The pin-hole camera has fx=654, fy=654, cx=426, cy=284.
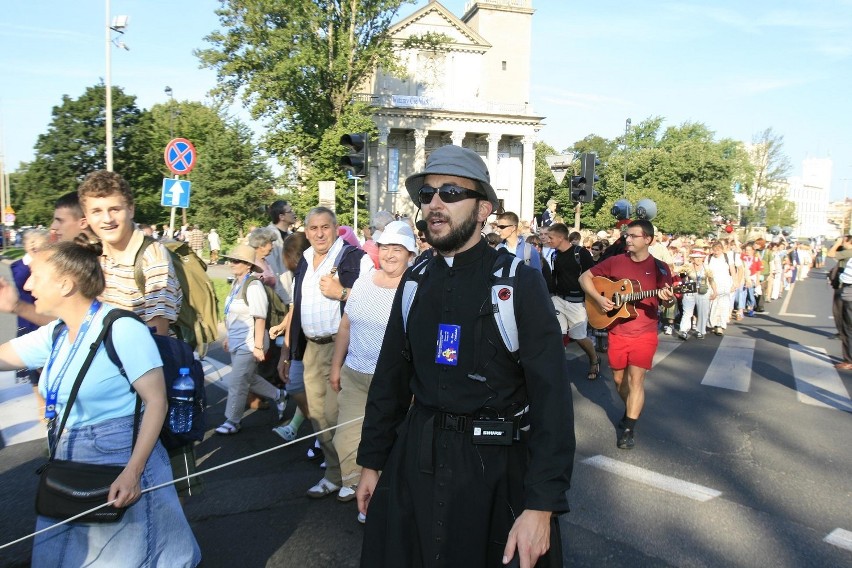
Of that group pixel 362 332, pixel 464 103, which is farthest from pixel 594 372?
pixel 464 103

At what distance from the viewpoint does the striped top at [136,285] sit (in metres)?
3.58

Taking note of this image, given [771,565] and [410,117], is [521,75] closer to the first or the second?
[410,117]

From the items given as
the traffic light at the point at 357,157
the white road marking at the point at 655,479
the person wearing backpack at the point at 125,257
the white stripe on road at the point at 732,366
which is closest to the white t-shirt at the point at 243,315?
the person wearing backpack at the point at 125,257

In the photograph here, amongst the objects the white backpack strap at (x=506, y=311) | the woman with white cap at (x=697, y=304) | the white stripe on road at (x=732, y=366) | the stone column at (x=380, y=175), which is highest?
the stone column at (x=380, y=175)

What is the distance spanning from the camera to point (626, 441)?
A: 6.17 meters

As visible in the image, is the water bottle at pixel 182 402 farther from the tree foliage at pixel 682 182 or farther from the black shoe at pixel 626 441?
the tree foliage at pixel 682 182

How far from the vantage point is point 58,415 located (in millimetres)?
2496

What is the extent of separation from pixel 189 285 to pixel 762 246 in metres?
19.9

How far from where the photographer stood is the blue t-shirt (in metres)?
2.46

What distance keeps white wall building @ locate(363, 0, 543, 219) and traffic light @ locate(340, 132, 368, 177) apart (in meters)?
48.9

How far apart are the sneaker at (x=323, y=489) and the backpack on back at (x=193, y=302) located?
1351 millimetres

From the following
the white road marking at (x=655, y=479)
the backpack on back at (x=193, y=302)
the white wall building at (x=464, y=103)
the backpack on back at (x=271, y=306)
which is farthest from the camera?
the white wall building at (x=464, y=103)

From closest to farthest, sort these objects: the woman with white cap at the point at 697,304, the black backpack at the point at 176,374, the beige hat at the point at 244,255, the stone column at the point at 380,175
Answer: the black backpack at the point at 176,374, the beige hat at the point at 244,255, the woman with white cap at the point at 697,304, the stone column at the point at 380,175

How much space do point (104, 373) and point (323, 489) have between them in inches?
108
